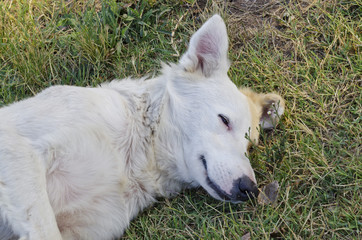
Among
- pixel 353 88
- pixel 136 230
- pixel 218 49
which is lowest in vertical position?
pixel 136 230

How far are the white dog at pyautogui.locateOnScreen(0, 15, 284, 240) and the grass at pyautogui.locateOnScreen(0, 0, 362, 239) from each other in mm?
290

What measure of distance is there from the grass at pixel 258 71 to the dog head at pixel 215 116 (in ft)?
0.85

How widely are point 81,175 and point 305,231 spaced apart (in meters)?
1.79

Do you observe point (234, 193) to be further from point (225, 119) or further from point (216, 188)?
point (225, 119)

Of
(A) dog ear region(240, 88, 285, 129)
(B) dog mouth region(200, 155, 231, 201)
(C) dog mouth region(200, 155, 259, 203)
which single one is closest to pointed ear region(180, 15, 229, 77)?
(A) dog ear region(240, 88, 285, 129)

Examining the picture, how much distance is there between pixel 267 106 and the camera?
4.43 meters

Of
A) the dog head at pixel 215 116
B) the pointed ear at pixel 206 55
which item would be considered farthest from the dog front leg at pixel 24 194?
the pointed ear at pixel 206 55

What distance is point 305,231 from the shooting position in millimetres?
3562

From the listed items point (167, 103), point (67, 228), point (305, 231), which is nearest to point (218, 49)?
point (167, 103)

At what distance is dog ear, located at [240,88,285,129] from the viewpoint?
434 cm

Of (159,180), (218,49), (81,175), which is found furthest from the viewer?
(218,49)

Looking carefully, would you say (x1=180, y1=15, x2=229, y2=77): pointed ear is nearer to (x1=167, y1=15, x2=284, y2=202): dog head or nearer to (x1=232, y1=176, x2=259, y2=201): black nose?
(x1=167, y1=15, x2=284, y2=202): dog head

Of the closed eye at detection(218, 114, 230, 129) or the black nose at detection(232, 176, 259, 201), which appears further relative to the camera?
the closed eye at detection(218, 114, 230, 129)

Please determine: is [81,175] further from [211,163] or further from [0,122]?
[211,163]
